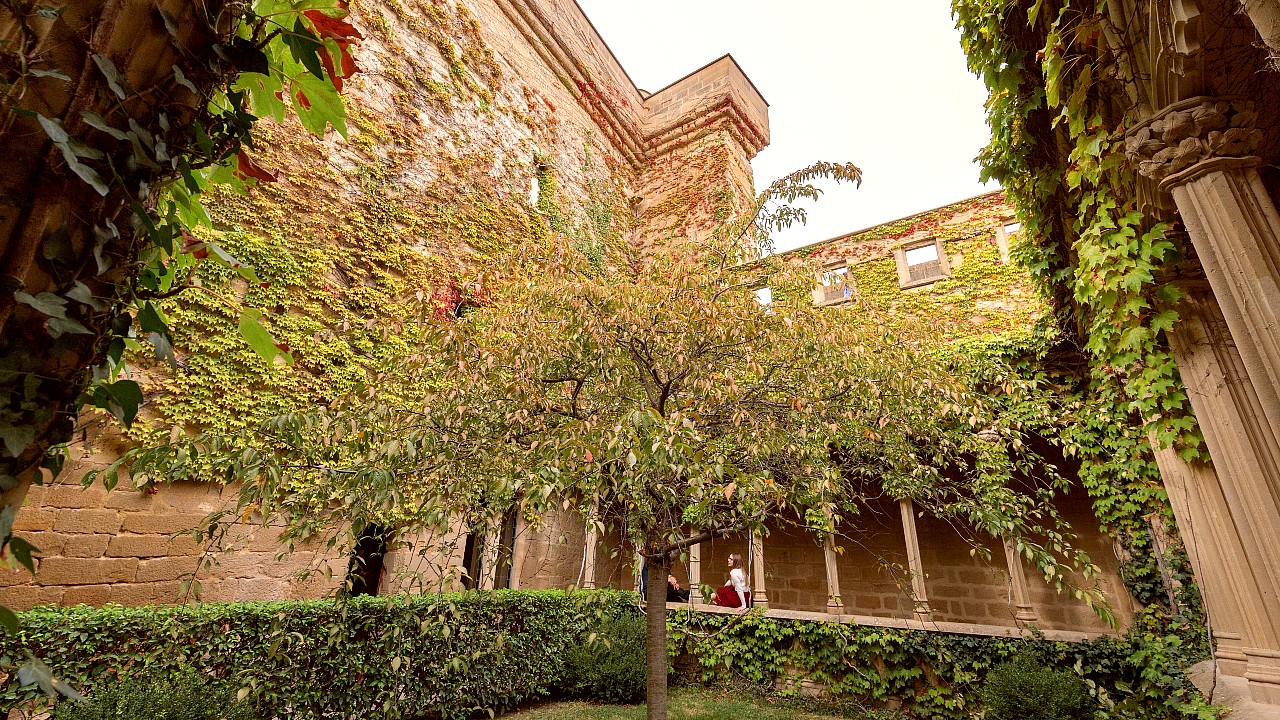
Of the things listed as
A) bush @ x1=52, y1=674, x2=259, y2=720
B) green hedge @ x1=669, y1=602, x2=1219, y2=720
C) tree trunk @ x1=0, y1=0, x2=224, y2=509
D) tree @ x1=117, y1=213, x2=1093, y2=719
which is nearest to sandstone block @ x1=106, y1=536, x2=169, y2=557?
bush @ x1=52, y1=674, x2=259, y2=720

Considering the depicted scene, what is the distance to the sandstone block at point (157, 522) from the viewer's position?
4.80 m

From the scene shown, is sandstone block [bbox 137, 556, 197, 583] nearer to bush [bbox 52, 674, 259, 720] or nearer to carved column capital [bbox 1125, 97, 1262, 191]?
bush [bbox 52, 674, 259, 720]

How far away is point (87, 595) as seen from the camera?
443 centimetres

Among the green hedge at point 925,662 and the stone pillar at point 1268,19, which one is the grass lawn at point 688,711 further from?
the stone pillar at point 1268,19

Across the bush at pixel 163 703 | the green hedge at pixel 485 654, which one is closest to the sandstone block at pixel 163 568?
the green hedge at pixel 485 654

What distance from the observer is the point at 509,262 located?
14.8 feet

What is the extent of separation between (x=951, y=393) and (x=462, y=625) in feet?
16.6

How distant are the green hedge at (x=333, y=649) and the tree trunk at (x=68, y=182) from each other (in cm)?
191

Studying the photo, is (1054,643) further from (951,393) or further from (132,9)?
(132,9)

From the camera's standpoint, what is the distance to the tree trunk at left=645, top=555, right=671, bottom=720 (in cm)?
404

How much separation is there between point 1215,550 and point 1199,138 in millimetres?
2753

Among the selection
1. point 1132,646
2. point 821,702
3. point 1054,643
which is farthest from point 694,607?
point 1132,646

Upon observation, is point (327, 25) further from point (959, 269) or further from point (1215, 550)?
point (959, 269)

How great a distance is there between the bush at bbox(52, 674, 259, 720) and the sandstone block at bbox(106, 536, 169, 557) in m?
1.68
